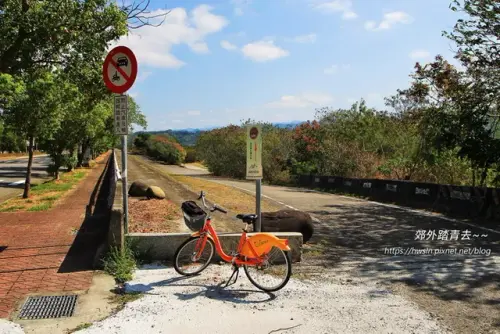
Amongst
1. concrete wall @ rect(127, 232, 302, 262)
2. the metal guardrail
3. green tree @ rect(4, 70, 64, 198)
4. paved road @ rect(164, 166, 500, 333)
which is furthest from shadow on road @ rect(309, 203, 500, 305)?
green tree @ rect(4, 70, 64, 198)

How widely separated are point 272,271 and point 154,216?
15.4ft

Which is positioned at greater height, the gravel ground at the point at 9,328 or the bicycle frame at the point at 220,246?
the bicycle frame at the point at 220,246

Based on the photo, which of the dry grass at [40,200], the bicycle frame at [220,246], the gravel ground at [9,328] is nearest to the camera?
the gravel ground at [9,328]

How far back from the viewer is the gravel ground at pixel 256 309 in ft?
14.7

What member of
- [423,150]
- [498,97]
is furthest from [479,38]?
[423,150]

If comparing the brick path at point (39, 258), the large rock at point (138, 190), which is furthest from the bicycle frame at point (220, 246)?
the large rock at point (138, 190)

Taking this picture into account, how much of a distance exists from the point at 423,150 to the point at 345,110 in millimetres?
14399

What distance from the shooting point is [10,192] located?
2048cm

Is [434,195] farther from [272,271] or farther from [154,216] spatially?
[272,271]

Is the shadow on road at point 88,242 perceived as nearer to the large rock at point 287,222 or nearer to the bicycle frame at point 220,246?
the bicycle frame at point 220,246

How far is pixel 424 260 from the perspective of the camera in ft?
24.3

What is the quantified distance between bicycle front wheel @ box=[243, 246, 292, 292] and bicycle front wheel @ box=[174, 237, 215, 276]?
2.22 ft

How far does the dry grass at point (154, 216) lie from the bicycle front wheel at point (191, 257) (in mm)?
2430

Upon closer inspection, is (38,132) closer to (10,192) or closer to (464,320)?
(10,192)
